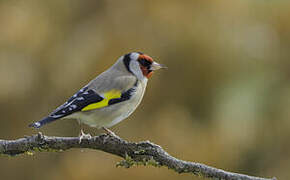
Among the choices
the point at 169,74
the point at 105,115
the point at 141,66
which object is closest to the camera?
the point at 105,115

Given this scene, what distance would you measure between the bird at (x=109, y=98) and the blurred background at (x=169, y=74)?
2.55m

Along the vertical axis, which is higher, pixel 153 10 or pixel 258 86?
pixel 153 10

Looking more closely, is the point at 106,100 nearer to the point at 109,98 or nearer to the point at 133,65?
the point at 109,98

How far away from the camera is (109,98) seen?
11.5 ft

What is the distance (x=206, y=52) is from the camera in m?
6.93

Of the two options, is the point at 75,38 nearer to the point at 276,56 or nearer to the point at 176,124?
Result: the point at 176,124

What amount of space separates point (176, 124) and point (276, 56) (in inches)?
63.7

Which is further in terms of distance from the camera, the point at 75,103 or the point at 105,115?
the point at 105,115

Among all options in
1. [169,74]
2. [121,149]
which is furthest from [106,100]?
[169,74]

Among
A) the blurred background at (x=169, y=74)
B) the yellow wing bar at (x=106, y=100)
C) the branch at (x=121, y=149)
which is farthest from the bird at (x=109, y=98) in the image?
the blurred background at (x=169, y=74)

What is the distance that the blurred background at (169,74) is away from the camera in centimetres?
656

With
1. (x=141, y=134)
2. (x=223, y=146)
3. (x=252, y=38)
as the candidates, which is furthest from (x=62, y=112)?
(x=252, y=38)

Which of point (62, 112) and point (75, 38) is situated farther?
point (75, 38)

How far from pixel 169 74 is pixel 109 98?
330 cm
